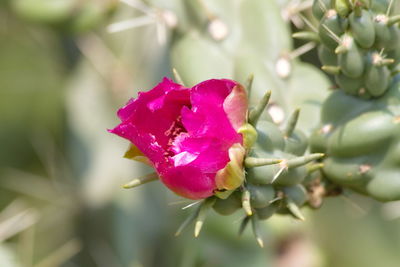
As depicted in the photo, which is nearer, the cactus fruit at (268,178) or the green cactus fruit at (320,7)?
the cactus fruit at (268,178)

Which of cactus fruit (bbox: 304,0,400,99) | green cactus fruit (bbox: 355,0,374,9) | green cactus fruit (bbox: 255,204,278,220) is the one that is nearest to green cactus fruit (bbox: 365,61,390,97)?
cactus fruit (bbox: 304,0,400,99)

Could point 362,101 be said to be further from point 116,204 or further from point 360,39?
point 116,204

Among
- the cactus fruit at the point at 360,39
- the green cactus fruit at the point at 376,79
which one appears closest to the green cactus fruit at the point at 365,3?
the cactus fruit at the point at 360,39

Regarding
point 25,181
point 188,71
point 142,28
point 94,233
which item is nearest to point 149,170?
point 94,233

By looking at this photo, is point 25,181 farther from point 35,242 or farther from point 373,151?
point 373,151

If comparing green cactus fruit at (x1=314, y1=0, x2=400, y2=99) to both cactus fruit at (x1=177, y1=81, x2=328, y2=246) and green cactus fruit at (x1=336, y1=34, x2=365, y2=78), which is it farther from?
cactus fruit at (x1=177, y1=81, x2=328, y2=246)

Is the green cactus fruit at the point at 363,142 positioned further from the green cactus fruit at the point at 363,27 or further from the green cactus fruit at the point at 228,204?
the green cactus fruit at the point at 228,204
